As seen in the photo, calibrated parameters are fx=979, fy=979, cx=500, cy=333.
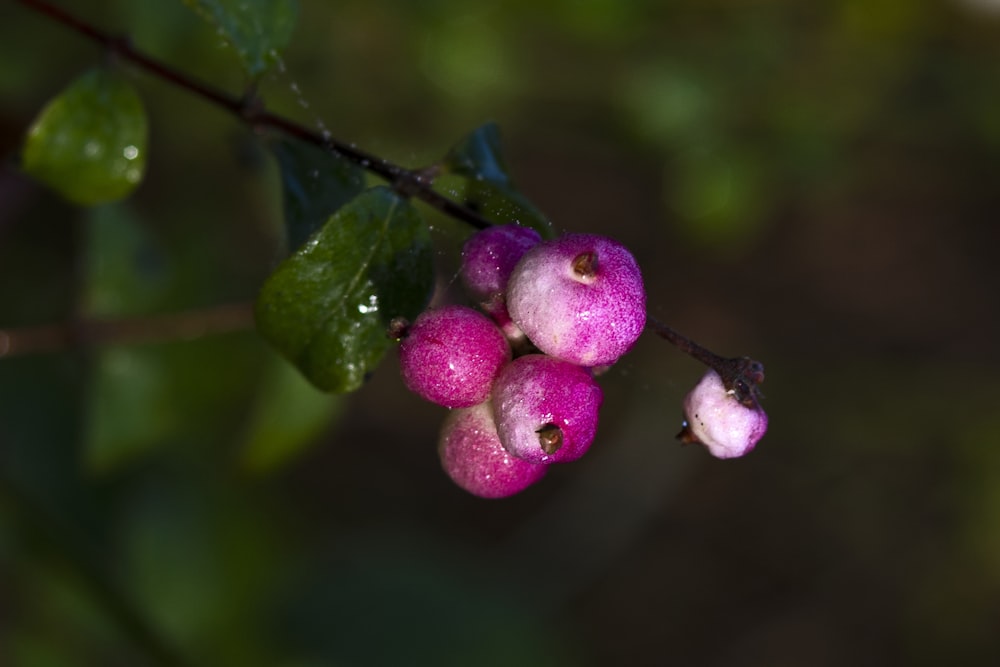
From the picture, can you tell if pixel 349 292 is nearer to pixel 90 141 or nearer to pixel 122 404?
pixel 90 141

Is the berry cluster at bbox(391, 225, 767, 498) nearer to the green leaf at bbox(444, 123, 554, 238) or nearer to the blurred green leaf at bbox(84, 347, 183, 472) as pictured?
the green leaf at bbox(444, 123, 554, 238)

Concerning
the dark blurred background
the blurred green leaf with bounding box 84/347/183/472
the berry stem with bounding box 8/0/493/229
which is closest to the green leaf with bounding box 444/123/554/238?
the berry stem with bounding box 8/0/493/229

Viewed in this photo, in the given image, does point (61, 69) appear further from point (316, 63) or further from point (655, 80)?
point (655, 80)

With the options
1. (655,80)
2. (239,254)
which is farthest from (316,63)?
(655,80)

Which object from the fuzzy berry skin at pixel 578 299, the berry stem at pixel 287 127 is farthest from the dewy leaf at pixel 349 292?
the fuzzy berry skin at pixel 578 299

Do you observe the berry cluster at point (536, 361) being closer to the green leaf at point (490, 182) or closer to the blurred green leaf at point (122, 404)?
the green leaf at point (490, 182)

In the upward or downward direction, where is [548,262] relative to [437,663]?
upward
